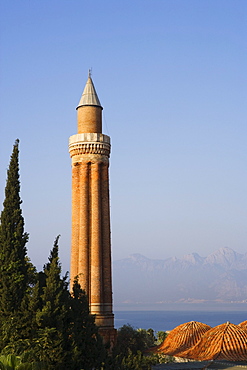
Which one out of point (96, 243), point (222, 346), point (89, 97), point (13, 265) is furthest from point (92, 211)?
point (13, 265)

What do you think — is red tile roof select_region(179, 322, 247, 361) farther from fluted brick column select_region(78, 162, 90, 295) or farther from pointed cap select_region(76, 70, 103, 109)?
pointed cap select_region(76, 70, 103, 109)

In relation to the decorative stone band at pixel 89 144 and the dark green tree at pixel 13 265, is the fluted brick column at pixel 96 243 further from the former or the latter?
the dark green tree at pixel 13 265

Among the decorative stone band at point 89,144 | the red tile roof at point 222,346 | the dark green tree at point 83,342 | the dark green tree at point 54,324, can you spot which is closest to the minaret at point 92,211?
the decorative stone band at point 89,144

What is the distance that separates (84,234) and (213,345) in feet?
37.4

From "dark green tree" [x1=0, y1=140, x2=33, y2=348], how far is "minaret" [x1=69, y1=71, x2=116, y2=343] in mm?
11546

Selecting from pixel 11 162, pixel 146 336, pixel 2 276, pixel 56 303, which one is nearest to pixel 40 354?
pixel 56 303

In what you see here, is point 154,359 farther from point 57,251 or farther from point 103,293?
point 57,251

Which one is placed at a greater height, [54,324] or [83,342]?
[54,324]

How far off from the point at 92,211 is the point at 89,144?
15.7 ft

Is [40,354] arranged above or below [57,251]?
below

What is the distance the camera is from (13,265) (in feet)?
66.2

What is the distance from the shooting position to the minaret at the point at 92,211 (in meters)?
33.0

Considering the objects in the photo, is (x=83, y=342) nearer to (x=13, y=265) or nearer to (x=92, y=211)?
(x=13, y=265)

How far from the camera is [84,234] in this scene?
33906mm
